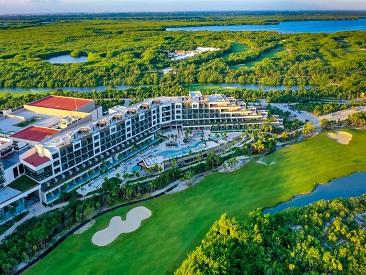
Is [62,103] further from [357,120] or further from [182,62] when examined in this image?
[182,62]

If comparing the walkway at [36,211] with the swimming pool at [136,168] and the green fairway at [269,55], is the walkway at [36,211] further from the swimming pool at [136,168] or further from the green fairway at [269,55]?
the green fairway at [269,55]

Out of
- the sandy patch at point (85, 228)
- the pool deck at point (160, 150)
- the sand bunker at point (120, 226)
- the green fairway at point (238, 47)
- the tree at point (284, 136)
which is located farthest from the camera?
the green fairway at point (238, 47)

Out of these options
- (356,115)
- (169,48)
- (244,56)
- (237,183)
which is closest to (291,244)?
(237,183)

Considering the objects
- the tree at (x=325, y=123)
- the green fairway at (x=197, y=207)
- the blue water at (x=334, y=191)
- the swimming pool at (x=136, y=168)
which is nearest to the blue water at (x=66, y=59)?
the swimming pool at (x=136, y=168)

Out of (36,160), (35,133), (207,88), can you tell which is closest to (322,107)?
(207,88)

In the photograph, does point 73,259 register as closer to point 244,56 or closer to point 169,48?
point 244,56

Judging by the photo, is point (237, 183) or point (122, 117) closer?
point (237, 183)
